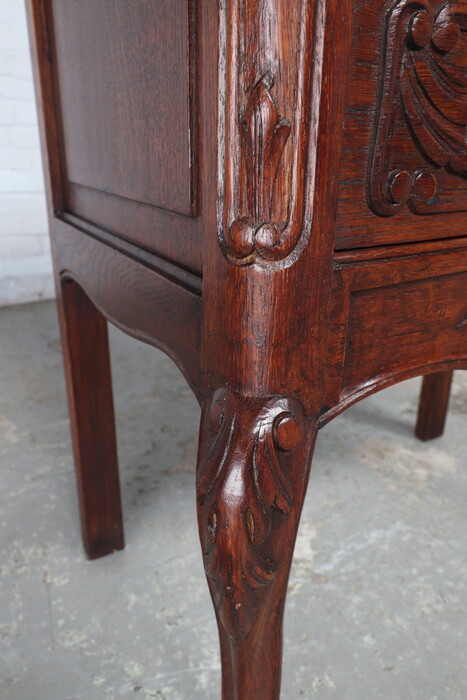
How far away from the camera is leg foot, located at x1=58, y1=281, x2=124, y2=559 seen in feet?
2.71

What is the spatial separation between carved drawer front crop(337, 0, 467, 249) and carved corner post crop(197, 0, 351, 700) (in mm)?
25

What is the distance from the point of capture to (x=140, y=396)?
1.44m

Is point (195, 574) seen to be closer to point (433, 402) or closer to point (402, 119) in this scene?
point (433, 402)

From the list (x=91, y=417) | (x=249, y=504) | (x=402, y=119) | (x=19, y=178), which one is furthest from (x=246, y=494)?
(x=19, y=178)

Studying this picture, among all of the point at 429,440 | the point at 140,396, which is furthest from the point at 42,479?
the point at 429,440

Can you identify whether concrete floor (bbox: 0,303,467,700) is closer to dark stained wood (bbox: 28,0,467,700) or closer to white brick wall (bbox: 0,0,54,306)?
dark stained wood (bbox: 28,0,467,700)

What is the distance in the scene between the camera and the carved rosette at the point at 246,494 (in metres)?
0.36

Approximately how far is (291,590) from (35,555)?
0.38 meters

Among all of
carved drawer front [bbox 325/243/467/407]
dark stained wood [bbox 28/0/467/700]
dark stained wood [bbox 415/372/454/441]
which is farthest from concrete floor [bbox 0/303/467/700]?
carved drawer front [bbox 325/243/467/407]

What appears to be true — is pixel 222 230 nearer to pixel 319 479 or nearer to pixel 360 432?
pixel 319 479

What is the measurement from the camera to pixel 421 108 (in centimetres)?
38

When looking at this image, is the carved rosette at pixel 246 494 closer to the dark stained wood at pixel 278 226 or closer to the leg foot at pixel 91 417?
the dark stained wood at pixel 278 226

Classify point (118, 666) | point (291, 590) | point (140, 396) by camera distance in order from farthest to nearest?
1. point (140, 396)
2. point (291, 590)
3. point (118, 666)

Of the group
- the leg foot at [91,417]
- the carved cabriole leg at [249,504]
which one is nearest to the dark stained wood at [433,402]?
the leg foot at [91,417]
